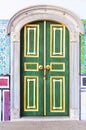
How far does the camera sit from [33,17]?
7.96 meters

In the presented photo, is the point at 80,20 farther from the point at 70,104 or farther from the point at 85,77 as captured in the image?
the point at 70,104

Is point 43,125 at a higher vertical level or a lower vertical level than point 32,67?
lower

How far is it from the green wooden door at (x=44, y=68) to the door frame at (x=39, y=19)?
5.8 inches

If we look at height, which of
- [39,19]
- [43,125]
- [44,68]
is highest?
[39,19]

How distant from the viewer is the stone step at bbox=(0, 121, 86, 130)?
24.3 ft

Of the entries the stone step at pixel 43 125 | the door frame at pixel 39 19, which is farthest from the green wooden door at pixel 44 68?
the stone step at pixel 43 125

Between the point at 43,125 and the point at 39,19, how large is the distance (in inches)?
93.1

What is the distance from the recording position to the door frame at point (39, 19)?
795 cm

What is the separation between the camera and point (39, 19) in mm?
7973
